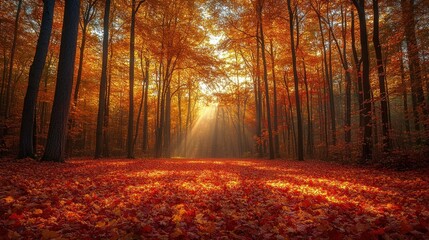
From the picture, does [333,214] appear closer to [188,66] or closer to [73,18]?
[73,18]

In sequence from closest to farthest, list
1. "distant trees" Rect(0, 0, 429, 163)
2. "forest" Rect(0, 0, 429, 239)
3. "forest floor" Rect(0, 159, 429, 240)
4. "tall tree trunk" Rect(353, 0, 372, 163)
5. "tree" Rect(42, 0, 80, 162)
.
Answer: "forest floor" Rect(0, 159, 429, 240) → "forest" Rect(0, 0, 429, 239) → "tree" Rect(42, 0, 80, 162) → "tall tree trunk" Rect(353, 0, 372, 163) → "distant trees" Rect(0, 0, 429, 163)

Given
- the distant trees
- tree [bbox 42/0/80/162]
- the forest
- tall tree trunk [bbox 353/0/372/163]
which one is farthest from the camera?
the distant trees

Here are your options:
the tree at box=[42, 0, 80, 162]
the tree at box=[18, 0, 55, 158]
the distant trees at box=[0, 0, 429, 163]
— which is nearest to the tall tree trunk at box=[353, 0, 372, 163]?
the distant trees at box=[0, 0, 429, 163]

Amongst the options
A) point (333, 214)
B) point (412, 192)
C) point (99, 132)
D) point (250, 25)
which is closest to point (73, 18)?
point (99, 132)

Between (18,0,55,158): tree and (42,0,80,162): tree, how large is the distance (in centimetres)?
78

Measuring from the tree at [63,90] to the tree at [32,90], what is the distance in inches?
30.6

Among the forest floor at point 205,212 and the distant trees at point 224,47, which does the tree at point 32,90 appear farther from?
the distant trees at point 224,47

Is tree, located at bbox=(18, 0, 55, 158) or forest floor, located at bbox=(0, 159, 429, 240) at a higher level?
tree, located at bbox=(18, 0, 55, 158)

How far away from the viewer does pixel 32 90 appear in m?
9.48

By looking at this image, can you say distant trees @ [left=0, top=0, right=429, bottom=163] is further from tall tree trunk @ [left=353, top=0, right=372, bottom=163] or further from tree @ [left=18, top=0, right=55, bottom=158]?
tree @ [left=18, top=0, right=55, bottom=158]

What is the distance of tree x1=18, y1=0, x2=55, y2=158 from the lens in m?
9.27

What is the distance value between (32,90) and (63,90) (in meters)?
1.34

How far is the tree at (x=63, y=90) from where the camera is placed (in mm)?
9023

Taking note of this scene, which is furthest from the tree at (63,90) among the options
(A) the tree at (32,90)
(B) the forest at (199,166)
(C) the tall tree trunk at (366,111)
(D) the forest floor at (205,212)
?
(C) the tall tree trunk at (366,111)
